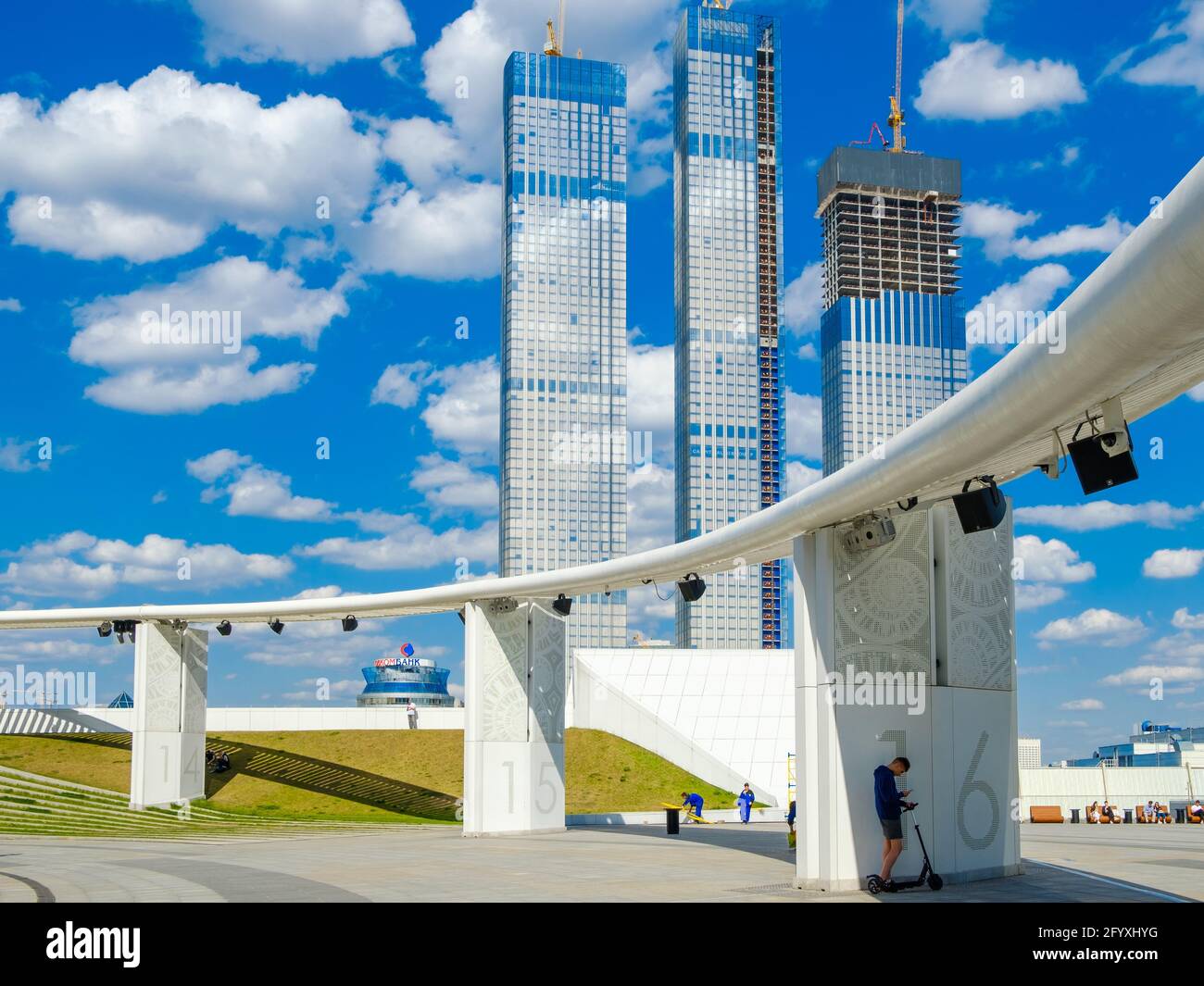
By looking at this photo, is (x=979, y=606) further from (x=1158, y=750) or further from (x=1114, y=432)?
(x=1158, y=750)

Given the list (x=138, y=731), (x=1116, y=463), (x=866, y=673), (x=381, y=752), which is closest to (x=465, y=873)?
(x=866, y=673)

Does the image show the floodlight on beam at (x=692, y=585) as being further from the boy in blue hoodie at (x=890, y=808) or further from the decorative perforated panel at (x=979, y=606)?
the boy in blue hoodie at (x=890, y=808)

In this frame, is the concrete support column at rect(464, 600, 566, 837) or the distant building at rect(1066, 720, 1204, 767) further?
the distant building at rect(1066, 720, 1204, 767)

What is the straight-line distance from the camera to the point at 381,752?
4666 cm

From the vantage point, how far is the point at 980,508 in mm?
13234

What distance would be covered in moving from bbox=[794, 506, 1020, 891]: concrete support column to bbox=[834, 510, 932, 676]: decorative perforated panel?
0.01 metres

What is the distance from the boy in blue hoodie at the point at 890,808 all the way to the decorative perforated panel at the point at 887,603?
1.48 m

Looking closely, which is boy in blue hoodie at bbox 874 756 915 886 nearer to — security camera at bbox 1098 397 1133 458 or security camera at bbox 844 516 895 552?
security camera at bbox 844 516 895 552

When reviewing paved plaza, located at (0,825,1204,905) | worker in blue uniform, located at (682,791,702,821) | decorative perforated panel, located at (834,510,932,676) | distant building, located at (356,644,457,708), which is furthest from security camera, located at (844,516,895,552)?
distant building, located at (356,644,457,708)

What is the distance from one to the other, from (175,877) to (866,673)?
9987 mm

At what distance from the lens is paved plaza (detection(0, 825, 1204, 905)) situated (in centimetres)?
1492

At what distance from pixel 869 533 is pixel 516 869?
747 cm

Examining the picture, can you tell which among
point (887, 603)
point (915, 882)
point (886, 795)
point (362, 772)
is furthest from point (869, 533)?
point (362, 772)
